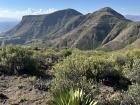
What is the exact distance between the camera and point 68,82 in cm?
1195

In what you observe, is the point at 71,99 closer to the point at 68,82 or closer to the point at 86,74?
the point at 68,82

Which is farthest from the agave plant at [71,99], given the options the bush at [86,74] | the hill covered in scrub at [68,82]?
the bush at [86,74]

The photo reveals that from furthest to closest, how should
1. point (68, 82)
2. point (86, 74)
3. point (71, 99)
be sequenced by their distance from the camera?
point (86, 74)
point (68, 82)
point (71, 99)

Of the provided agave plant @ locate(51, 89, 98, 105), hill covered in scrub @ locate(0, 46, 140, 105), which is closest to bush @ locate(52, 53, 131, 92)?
hill covered in scrub @ locate(0, 46, 140, 105)

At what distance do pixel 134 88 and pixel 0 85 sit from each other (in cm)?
744

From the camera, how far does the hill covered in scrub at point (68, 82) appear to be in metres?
10.5

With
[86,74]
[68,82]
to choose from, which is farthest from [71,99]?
[86,74]

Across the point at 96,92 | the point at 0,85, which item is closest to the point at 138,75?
the point at 96,92

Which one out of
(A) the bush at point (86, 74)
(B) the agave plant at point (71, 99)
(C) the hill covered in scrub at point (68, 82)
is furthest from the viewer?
(A) the bush at point (86, 74)

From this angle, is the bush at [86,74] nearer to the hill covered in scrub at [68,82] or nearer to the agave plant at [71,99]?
the hill covered in scrub at [68,82]

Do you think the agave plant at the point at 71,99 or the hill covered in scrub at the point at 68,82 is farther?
the hill covered in scrub at the point at 68,82

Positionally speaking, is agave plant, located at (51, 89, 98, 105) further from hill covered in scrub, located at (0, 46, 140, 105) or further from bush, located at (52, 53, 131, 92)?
bush, located at (52, 53, 131, 92)

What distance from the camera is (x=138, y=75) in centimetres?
1250

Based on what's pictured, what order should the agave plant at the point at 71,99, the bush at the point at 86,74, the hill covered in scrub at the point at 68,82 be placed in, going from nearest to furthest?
the agave plant at the point at 71,99
the hill covered in scrub at the point at 68,82
the bush at the point at 86,74
